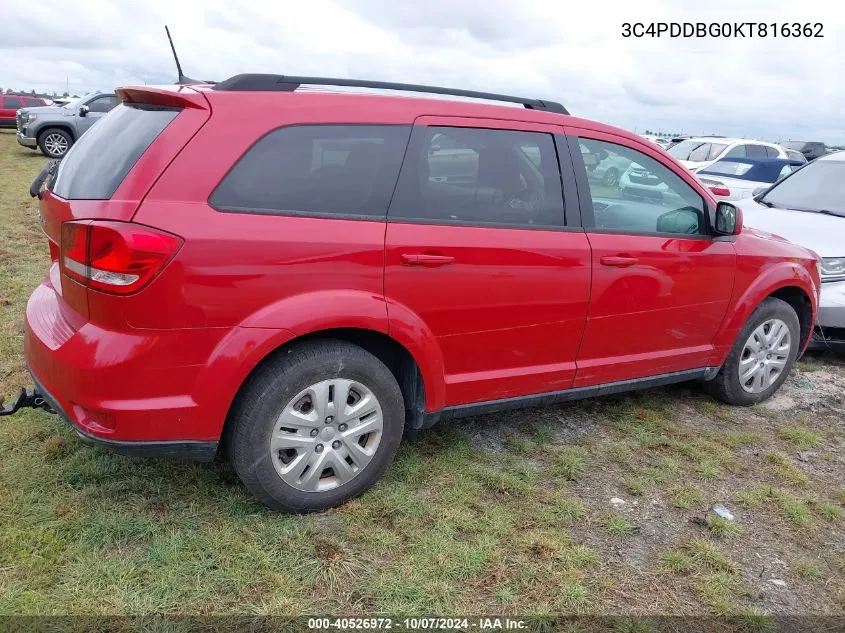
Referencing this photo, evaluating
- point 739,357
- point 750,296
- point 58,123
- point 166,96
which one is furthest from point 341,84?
A: point 58,123

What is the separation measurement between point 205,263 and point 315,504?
1124 millimetres

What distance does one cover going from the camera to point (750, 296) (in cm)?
409

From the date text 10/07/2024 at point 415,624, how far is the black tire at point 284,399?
0.60 metres

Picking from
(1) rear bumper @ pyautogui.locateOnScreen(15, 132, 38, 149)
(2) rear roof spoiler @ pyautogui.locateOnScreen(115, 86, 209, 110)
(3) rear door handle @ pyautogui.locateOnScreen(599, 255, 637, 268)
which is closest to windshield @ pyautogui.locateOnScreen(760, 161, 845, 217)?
(3) rear door handle @ pyautogui.locateOnScreen(599, 255, 637, 268)

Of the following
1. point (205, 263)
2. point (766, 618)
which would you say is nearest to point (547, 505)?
point (766, 618)

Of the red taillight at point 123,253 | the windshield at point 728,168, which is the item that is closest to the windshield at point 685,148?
the windshield at point 728,168

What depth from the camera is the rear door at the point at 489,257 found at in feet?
9.50

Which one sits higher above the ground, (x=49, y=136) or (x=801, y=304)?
(x=49, y=136)

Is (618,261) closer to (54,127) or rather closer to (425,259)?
(425,259)

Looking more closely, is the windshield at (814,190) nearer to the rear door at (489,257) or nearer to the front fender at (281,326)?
the rear door at (489,257)

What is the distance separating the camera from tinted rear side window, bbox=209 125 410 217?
8.52 feet

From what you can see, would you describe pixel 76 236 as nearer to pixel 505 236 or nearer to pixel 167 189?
pixel 167 189

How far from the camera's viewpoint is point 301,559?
8.64 ft

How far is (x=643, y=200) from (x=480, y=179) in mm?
1098
